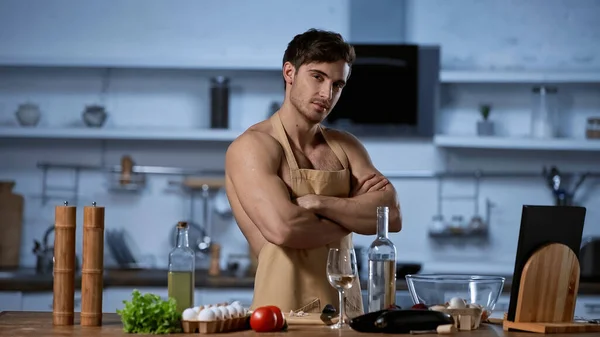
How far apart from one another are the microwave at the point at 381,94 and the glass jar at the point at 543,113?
2.17ft

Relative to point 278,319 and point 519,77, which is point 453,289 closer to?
point 278,319

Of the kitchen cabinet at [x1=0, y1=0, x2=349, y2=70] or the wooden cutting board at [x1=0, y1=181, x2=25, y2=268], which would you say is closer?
the wooden cutting board at [x1=0, y1=181, x2=25, y2=268]

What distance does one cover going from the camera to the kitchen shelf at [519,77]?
551cm

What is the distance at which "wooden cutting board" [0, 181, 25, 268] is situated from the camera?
5.66 m

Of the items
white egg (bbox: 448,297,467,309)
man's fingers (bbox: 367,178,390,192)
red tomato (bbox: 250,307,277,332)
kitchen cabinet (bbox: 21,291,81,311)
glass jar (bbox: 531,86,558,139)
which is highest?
glass jar (bbox: 531,86,558,139)

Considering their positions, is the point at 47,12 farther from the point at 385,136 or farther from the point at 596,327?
the point at 596,327

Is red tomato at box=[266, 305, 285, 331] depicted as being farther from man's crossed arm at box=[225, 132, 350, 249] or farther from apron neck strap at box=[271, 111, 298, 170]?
apron neck strap at box=[271, 111, 298, 170]

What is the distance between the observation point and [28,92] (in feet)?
19.1

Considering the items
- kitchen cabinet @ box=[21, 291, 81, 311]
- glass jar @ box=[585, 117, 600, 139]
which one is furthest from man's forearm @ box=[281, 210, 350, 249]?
glass jar @ box=[585, 117, 600, 139]

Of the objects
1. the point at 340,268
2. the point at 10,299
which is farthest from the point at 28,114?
the point at 340,268

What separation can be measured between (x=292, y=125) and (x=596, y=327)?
1.15 m

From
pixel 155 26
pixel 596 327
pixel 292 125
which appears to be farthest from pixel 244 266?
pixel 596 327

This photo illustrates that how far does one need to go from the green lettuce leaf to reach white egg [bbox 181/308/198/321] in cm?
3

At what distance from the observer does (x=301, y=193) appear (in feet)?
10.2
